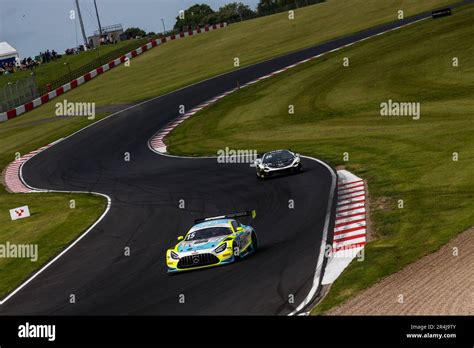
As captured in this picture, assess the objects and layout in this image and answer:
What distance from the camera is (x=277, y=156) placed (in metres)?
39.9

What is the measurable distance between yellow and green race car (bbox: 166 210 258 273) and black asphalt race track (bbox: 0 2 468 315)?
15.7 inches

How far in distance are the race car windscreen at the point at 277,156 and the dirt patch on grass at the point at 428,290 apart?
1757 cm

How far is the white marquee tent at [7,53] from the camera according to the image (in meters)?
124

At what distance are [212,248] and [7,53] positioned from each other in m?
106

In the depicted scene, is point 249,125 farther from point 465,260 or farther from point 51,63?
point 51,63

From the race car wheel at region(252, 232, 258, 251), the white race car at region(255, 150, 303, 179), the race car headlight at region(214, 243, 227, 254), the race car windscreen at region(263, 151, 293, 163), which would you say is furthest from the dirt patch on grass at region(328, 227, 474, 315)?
the race car windscreen at region(263, 151, 293, 163)

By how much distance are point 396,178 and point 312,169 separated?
6.39m

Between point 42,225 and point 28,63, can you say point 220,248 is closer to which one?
point 42,225

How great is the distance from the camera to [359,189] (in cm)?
3350

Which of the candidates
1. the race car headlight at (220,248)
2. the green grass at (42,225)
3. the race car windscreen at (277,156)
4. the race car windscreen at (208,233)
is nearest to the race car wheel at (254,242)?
the race car windscreen at (208,233)

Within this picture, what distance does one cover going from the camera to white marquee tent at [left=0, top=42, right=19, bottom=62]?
12450 centimetres

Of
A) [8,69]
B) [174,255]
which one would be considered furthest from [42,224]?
[8,69]

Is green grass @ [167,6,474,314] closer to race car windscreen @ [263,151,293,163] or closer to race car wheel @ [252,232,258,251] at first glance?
race car windscreen @ [263,151,293,163]

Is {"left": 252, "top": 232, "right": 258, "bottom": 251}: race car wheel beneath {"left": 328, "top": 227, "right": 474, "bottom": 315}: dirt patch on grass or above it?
beneath
